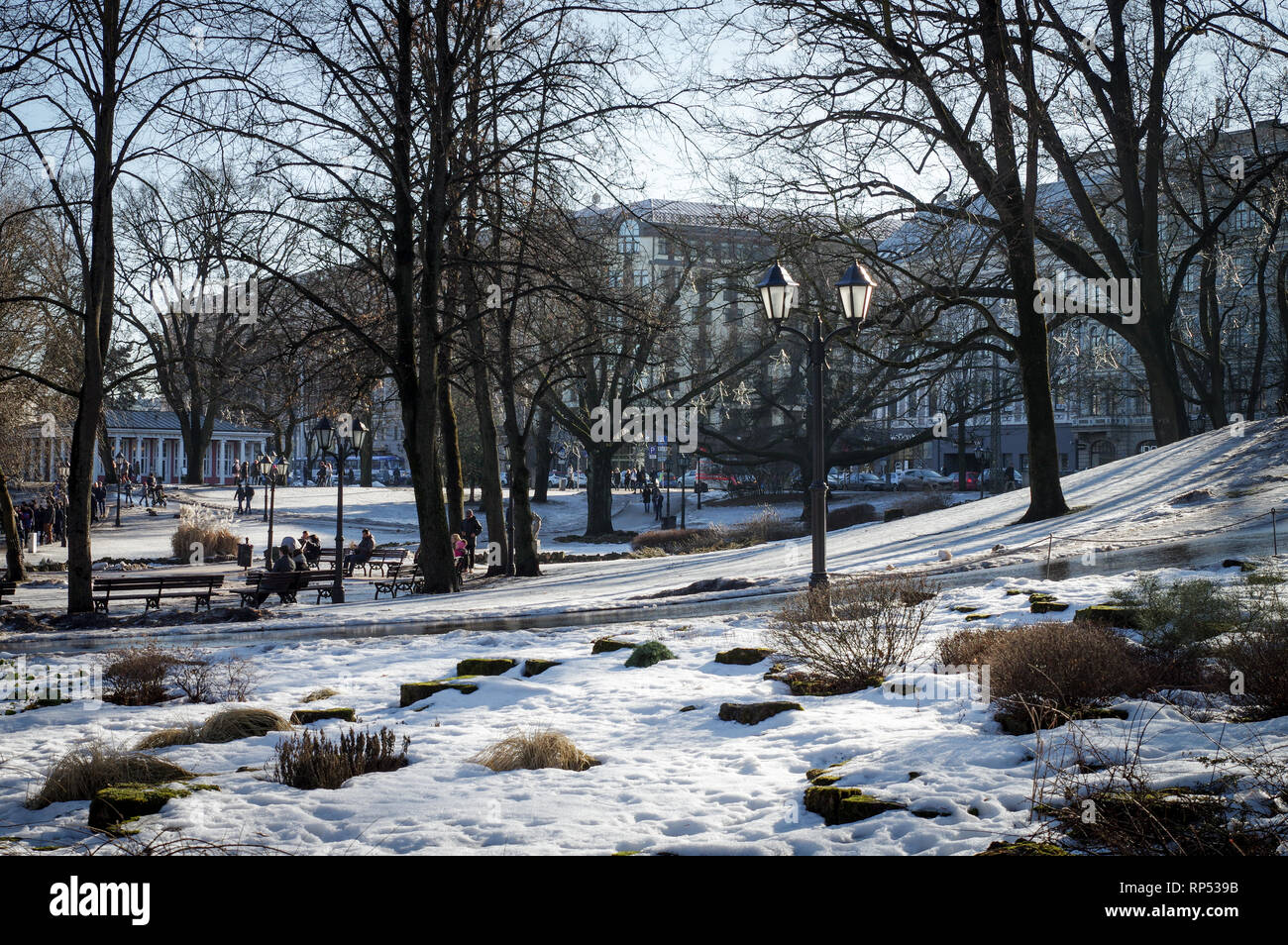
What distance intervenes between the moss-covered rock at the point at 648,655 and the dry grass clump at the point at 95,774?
478 centimetres

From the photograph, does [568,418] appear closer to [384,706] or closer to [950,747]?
[384,706]

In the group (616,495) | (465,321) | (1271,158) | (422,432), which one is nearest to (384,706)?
(422,432)

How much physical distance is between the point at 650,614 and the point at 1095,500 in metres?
11.0

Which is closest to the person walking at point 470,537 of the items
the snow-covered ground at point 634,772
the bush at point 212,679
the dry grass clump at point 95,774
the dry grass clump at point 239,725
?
the bush at point 212,679

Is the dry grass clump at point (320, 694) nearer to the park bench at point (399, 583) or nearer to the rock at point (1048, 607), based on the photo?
the rock at point (1048, 607)

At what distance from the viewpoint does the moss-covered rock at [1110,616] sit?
9.35 m

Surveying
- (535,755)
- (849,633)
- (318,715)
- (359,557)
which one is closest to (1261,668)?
(849,633)

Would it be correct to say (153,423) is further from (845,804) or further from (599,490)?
(845,804)

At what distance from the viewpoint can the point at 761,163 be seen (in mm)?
18906

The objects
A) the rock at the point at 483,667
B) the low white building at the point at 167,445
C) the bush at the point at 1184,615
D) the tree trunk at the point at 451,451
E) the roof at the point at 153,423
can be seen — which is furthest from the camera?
the low white building at the point at 167,445

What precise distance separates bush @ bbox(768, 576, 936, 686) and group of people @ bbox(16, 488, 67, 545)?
32009mm

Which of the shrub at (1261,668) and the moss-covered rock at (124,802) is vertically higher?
the shrub at (1261,668)

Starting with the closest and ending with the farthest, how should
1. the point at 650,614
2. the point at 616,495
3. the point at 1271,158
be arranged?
the point at 650,614
the point at 1271,158
the point at 616,495

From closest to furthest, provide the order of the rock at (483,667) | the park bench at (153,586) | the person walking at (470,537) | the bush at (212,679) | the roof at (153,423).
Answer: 1. the bush at (212,679)
2. the rock at (483,667)
3. the park bench at (153,586)
4. the person walking at (470,537)
5. the roof at (153,423)
